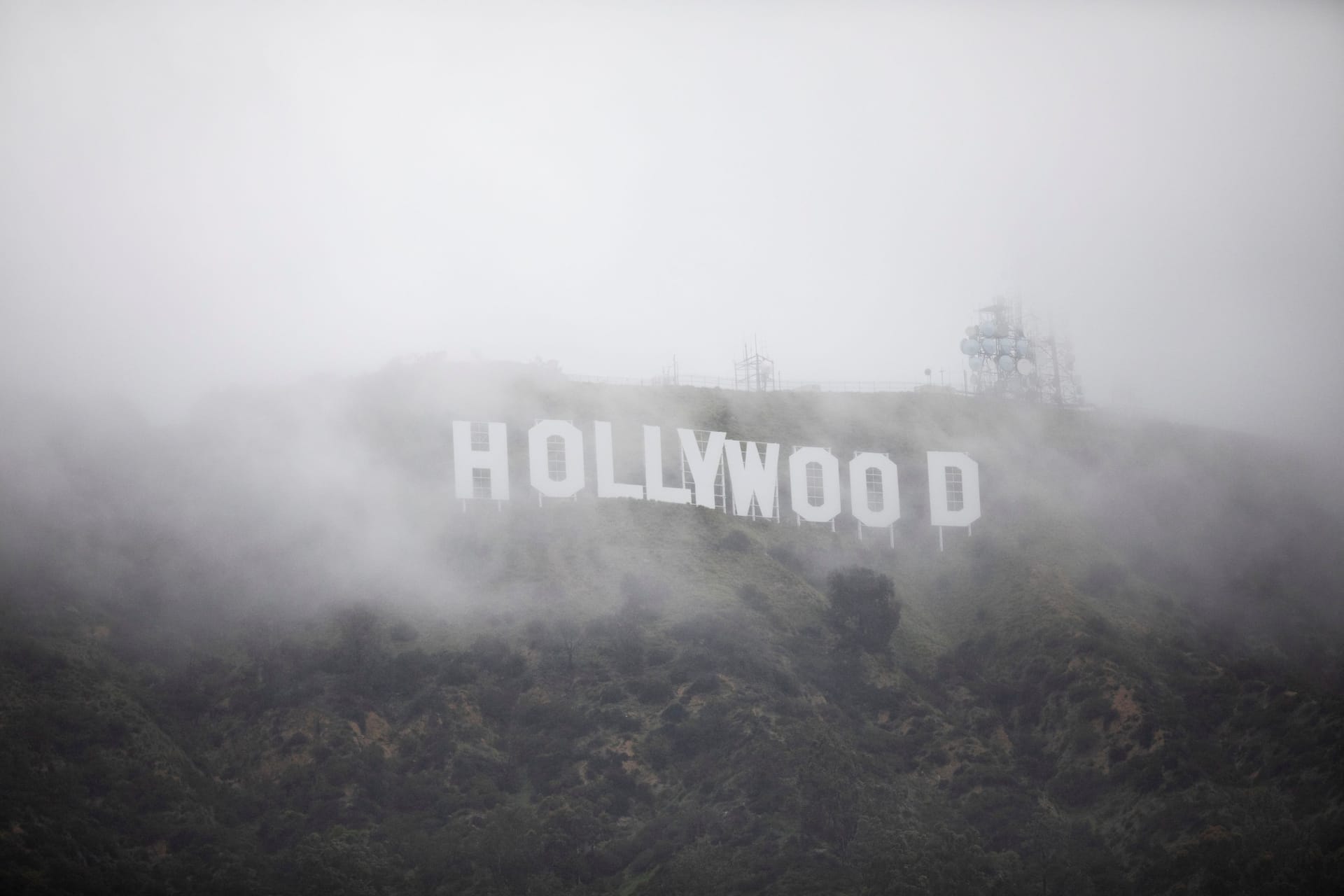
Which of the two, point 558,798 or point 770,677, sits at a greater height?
point 770,677

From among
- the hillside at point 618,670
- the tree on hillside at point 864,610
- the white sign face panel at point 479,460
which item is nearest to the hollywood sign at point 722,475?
the white sign face panel at point 479,460

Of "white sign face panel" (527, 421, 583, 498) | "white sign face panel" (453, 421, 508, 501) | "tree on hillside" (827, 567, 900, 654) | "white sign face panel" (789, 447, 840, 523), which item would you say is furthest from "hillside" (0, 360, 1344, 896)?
"white sign face panel" (789, 447, 840, 523)

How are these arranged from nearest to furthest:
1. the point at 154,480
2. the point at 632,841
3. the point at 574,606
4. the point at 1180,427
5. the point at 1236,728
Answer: the point at 632,841
the point at 1236,728
the point at 574,606
the point at 154,480
the point at 1180,427

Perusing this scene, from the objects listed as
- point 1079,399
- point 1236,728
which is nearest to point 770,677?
point 1236,728

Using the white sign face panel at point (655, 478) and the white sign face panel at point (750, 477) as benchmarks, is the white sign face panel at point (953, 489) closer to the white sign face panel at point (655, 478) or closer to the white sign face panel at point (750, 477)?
the white sign face panel at point (750, 477)

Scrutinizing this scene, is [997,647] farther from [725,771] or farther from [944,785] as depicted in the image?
[725,771]

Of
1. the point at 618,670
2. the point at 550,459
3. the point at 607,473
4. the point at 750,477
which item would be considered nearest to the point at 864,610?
the point at 750,477
